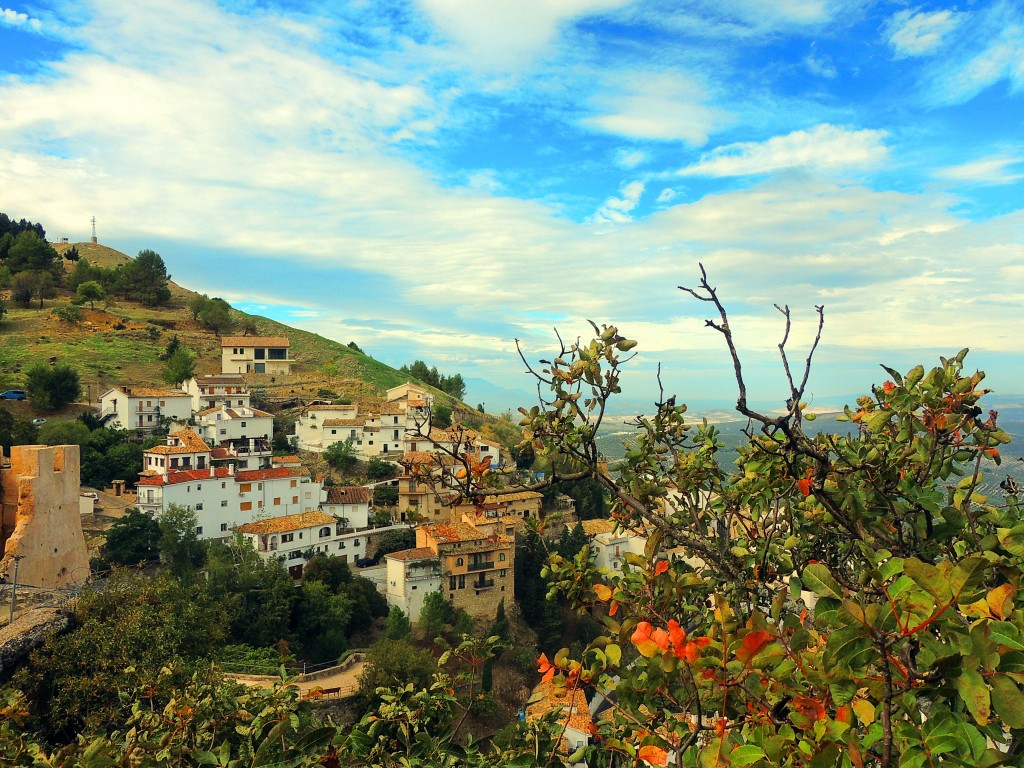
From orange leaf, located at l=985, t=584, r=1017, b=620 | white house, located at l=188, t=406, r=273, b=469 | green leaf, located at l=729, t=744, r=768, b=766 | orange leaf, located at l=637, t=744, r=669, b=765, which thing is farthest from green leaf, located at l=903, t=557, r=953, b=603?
white house, located at l=188, t=406, r=273, b=469

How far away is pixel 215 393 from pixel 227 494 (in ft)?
51.4

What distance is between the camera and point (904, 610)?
1.55 meters

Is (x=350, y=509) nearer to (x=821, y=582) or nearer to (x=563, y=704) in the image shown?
(x=563, y=704)

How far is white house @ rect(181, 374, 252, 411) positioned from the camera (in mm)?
44969

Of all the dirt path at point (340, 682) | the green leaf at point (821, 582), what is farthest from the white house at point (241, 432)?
the green leaf at point (821, 582)

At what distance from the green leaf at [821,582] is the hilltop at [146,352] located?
5142 cm

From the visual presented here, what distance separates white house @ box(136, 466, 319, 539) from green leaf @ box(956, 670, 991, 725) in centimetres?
3222

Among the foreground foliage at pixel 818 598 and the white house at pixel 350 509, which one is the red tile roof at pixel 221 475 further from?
the foreground foliage at pixel 818 598

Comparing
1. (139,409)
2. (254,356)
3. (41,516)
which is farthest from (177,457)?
(254,356)

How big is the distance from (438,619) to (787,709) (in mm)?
27372

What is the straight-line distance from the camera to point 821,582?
1711 millimetres

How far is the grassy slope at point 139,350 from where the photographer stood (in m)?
49.3

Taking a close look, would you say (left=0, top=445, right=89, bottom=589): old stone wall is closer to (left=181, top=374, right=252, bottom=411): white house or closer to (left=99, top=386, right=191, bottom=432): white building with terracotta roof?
(left=99, top=386, right=191, bottom=432): white building with terracotta roof

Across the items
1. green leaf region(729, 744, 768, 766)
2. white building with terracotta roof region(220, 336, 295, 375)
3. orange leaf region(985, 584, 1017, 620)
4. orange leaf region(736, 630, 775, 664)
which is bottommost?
green leaf region(729, 744, 768, 766)
